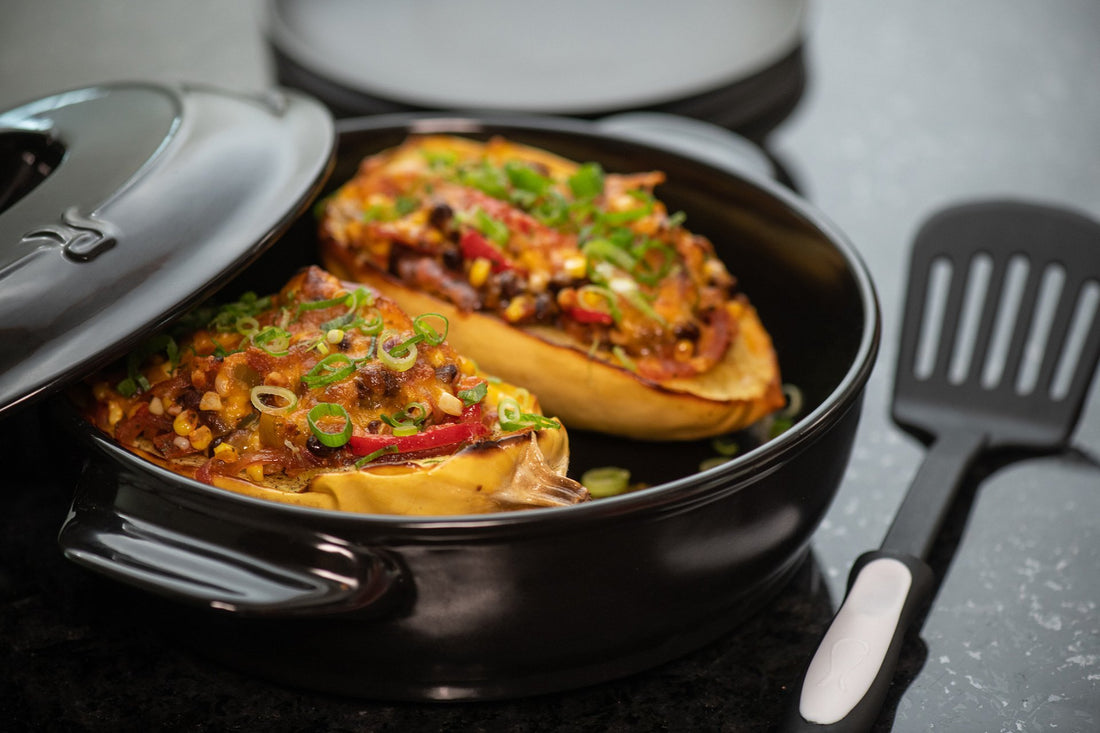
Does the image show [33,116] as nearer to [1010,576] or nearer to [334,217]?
[334,217]

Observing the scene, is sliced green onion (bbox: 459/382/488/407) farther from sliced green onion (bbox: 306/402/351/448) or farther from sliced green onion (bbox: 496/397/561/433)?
sliced green onion (bbox: 306/402/351/448)

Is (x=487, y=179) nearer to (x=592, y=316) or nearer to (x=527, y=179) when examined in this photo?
(x=527, y=179)

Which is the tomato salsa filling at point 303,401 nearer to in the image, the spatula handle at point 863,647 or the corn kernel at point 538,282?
the corn kernel at point 538,282

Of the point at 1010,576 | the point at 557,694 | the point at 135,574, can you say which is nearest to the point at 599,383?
the point at 557,694

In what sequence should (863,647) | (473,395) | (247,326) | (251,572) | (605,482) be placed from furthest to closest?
1. (605,482)
2. (247,326)
3. (473,395)
4. (863,647)
5. (251,572)

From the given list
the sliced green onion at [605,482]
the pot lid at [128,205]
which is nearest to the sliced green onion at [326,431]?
the pot lid at [128,205]

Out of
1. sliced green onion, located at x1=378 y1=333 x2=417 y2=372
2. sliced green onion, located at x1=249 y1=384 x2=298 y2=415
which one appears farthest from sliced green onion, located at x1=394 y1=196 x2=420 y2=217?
sliced green onion, located at x1=249 y1=384 x2=298 y2=415

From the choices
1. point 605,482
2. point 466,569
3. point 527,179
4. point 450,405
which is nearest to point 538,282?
point 527,179
